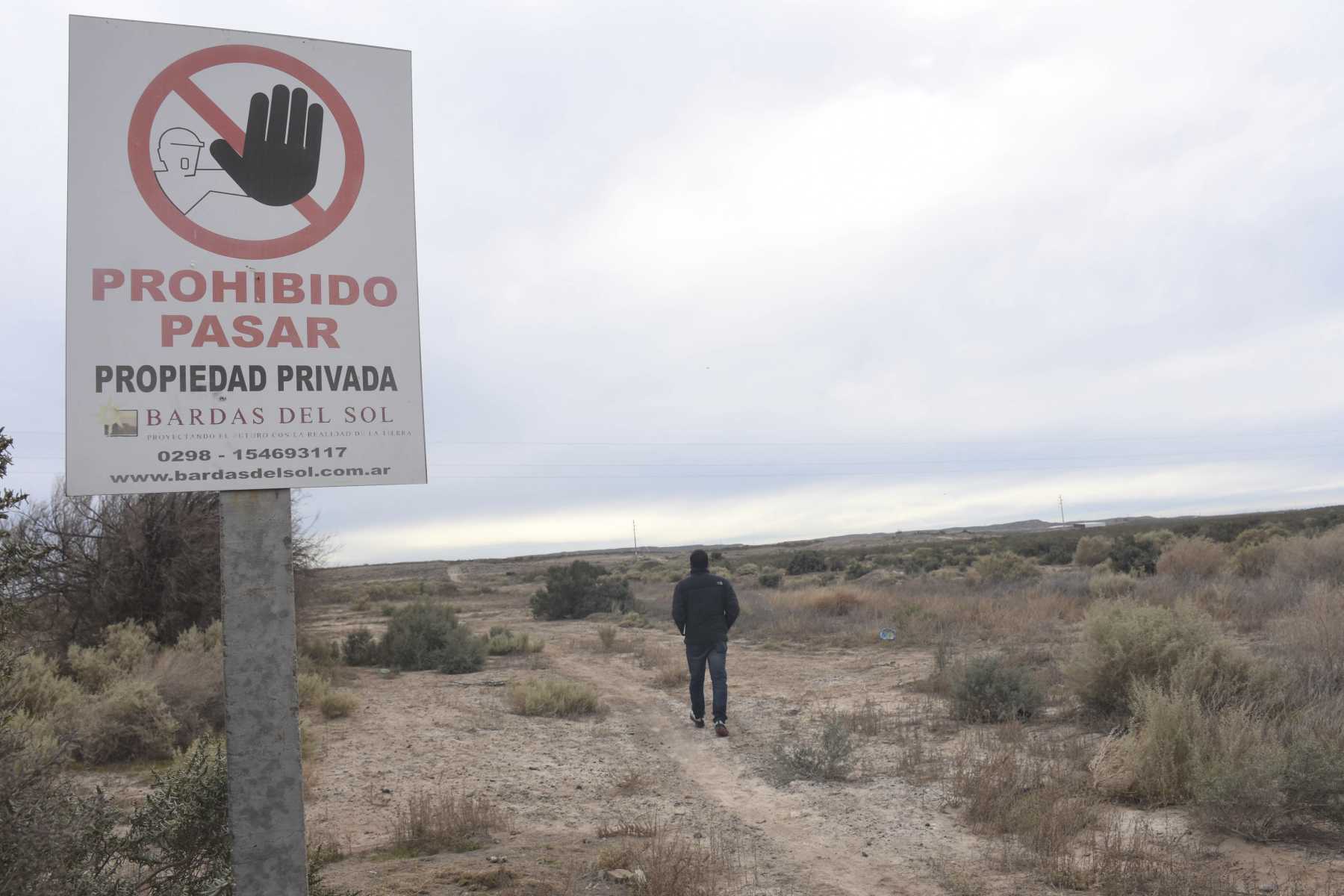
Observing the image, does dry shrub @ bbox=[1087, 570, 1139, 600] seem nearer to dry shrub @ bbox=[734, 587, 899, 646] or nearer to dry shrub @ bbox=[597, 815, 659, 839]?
dry shrub @ bbox=[734, 587, 899, 646]

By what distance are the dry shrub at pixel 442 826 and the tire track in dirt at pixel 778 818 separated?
2.03 metres

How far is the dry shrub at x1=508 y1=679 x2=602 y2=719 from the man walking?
2195mm

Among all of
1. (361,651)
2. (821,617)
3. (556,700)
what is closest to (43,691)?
(556,700)

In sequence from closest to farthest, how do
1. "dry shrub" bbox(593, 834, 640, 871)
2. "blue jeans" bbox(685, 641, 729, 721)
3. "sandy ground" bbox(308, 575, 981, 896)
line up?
"dry shrub" bbox(593, 834, 640, 871) < "sandy ground" bbox(308, 575, 981, 896) < "blue jeans" bbox(685, 641, 729, 721)

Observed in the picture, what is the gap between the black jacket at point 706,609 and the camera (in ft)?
34.6

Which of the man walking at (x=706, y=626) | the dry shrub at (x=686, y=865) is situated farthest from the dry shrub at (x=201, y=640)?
the dry shrub at (x=686, y=865)

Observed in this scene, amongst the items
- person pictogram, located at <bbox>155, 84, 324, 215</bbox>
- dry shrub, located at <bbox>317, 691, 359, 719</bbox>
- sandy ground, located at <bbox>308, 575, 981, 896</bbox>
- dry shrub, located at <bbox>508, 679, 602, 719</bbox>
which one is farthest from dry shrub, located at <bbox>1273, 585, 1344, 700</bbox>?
dry shrub, located at <bbox>317, 691, 359, 719</bbox>

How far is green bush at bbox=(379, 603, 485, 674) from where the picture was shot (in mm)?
17531

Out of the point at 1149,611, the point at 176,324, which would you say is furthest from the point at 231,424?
the point at 1149,611

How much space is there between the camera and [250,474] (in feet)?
10.3

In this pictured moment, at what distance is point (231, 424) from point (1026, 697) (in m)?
9.18

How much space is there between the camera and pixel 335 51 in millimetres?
3490

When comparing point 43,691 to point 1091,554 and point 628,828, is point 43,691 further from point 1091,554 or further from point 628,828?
point 1091,554

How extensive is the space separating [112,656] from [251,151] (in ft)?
38.0
